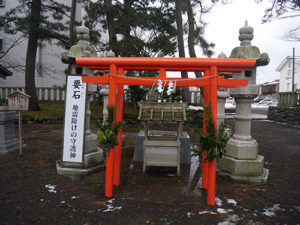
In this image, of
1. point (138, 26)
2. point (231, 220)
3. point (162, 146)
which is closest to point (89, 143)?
point (162, 146)

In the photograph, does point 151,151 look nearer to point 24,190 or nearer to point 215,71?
point 215,71

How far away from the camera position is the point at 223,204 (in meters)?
3.49

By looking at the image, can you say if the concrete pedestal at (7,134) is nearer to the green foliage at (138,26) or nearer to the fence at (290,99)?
the green foliage at (138,26)

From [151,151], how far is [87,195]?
5.33ft

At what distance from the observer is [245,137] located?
457 cm

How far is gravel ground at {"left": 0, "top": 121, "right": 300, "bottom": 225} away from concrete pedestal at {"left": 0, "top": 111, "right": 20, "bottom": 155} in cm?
98

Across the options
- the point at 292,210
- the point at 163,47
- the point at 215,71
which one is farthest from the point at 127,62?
the point at 163,47

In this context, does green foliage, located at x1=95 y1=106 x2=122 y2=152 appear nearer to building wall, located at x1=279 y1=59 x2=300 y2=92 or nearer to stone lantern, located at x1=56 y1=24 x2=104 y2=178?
stone lantern, located at x1=56 y1=24 x2=104 y2=178

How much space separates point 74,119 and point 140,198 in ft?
7.43

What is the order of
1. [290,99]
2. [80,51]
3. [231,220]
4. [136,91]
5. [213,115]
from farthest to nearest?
[290,99], [136,91], [80,51], [213,115], [231,220]

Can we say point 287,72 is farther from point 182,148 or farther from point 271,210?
point 271,210

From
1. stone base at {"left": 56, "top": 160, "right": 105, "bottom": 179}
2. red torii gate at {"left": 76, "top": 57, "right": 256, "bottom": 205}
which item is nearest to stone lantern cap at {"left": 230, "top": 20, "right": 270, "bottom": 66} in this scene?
red torii gate at {"left": 76, "top": 57, "right": 256, "bottom": 205}

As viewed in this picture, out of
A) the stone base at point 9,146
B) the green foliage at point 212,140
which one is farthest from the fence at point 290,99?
the stone base at point 9,146

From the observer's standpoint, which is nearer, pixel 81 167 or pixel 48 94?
pixel 81 167
